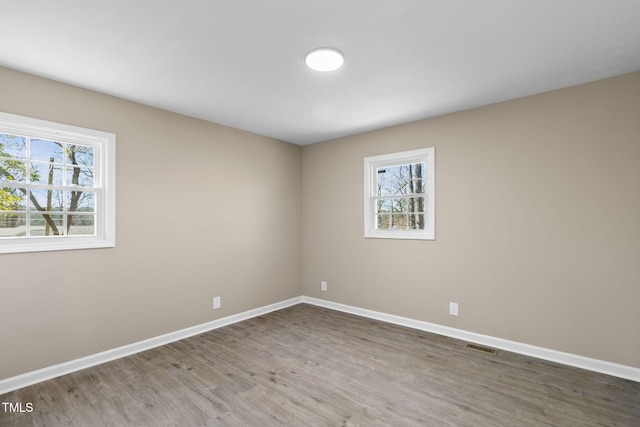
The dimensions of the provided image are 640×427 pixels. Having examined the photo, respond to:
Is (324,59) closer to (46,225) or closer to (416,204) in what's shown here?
(416,204)

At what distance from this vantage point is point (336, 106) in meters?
3.30

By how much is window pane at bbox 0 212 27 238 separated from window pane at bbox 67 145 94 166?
62 cm

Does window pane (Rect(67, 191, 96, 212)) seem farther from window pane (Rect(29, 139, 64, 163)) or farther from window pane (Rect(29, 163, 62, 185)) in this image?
window pane (Rect(29, 139, 64, 163))

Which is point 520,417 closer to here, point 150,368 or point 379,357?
point 379,357

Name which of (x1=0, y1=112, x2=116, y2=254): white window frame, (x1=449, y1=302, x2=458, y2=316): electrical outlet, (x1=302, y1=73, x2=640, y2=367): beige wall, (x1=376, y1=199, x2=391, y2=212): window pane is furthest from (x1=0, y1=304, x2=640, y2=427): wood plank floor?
(x1=376, y1=199, x2=391, y2=212): window pane

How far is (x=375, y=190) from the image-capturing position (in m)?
4.28

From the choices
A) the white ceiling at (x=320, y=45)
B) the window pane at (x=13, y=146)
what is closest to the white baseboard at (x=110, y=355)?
the window pane at (x=13, y=146)

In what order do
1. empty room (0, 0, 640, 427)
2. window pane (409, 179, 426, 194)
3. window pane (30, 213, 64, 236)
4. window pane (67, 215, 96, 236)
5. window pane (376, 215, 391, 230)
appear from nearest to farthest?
empty room (0, 0, 640, 427) → window pane (30, 213, 64, 236) → window pane (67, 215, 96, 236) → window pane (409, 179, 426, 194) → window pane (376, 215, 391, 230)

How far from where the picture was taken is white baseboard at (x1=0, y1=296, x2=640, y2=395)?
2523 mm

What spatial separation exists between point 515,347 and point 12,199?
4.74 meters

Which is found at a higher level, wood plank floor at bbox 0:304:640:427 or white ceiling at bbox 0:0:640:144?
white ceiling at bbox 0:0:640:144

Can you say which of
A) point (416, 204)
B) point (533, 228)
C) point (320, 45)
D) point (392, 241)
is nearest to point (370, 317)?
point (392, 241)

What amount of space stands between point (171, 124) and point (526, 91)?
11.9ft

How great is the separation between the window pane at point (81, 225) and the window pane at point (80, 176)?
0.31 m
